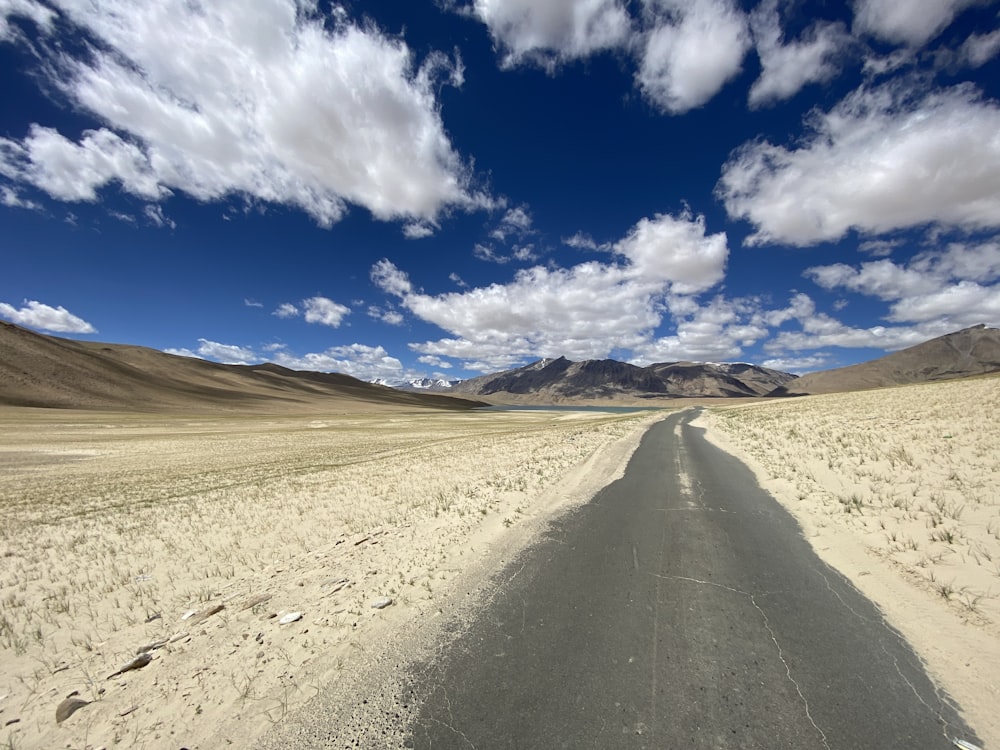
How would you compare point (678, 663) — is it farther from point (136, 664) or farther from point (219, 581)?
point (219, 581)

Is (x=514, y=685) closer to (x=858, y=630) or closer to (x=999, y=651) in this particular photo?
(x=858, y=630)

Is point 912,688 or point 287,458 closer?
point 912,688

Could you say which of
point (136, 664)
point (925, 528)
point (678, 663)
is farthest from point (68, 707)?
point (925, 528)

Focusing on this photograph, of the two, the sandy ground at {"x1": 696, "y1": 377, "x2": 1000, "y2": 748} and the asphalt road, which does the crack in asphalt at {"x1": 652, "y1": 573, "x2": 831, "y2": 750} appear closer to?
the asphalt road

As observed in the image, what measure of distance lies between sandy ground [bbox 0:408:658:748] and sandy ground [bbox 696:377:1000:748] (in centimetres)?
690

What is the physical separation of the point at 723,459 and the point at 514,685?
21185 mm

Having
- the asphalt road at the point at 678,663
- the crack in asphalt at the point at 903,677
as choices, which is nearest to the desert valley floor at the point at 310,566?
the crack in asphalt at the point at 903,677

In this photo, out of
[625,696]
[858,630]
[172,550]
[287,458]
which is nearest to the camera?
[625,696]

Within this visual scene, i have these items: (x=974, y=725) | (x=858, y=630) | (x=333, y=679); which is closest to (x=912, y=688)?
(x=974, y=725)

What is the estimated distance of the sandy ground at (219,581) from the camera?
4938 mm

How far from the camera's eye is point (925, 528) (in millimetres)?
9258

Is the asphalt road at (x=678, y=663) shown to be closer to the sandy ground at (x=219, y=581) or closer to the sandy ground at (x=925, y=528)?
the sandy ground at (x=925, y=528)

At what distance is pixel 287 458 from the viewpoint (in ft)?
98.5

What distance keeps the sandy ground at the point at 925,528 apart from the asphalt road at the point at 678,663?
0.39 m
